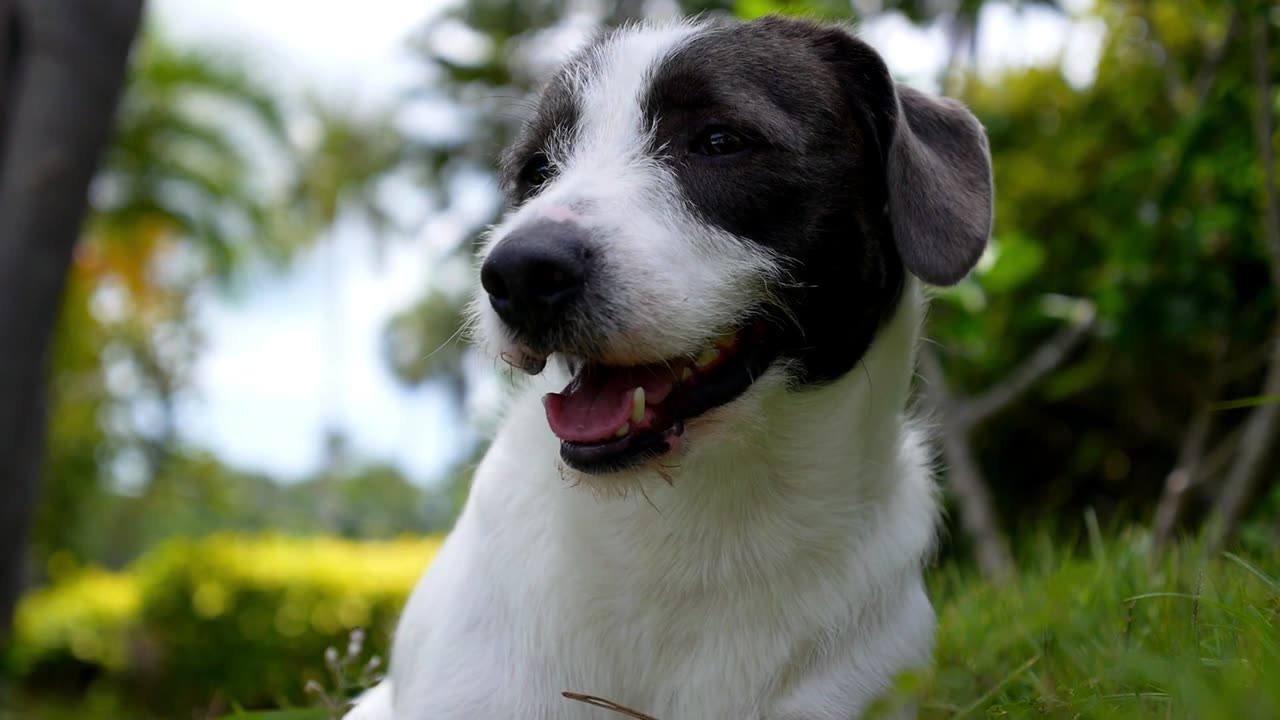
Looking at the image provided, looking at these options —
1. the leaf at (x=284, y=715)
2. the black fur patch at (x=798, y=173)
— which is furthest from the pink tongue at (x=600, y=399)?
the leaf at (x=284, y=715)

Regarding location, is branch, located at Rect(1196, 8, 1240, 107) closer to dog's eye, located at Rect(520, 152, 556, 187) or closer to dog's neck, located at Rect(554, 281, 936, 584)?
dog's neck, located at Rect(554, 281, 936, 584)

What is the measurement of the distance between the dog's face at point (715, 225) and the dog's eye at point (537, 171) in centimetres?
4

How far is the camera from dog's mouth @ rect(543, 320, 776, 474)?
77.9 inches

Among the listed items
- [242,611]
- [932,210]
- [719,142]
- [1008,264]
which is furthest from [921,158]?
[242,611]

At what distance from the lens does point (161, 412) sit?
2405cm

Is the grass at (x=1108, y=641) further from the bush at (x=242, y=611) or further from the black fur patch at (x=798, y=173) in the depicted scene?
the bush at (x=242, y=611)

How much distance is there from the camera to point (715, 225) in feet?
7.15

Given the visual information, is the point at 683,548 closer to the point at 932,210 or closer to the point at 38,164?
the point at 932,210

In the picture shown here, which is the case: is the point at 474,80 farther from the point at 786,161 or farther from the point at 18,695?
the point at 786,161

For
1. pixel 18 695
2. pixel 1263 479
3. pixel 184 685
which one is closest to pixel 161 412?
pixel 18 695

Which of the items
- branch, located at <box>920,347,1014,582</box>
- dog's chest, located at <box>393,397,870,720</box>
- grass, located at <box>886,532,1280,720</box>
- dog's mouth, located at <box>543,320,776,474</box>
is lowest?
branch, located at <box>920,347,1014,582</box>

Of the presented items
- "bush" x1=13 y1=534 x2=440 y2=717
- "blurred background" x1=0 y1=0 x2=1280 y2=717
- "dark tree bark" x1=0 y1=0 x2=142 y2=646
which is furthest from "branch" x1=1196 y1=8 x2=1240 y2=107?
"bush" x1=13 y1=534 x2=440 y2=717

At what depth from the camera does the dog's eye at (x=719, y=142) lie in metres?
A: 2.22

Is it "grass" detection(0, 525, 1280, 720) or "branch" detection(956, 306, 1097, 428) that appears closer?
"grass" detection(0, 525, 1280, 720)
